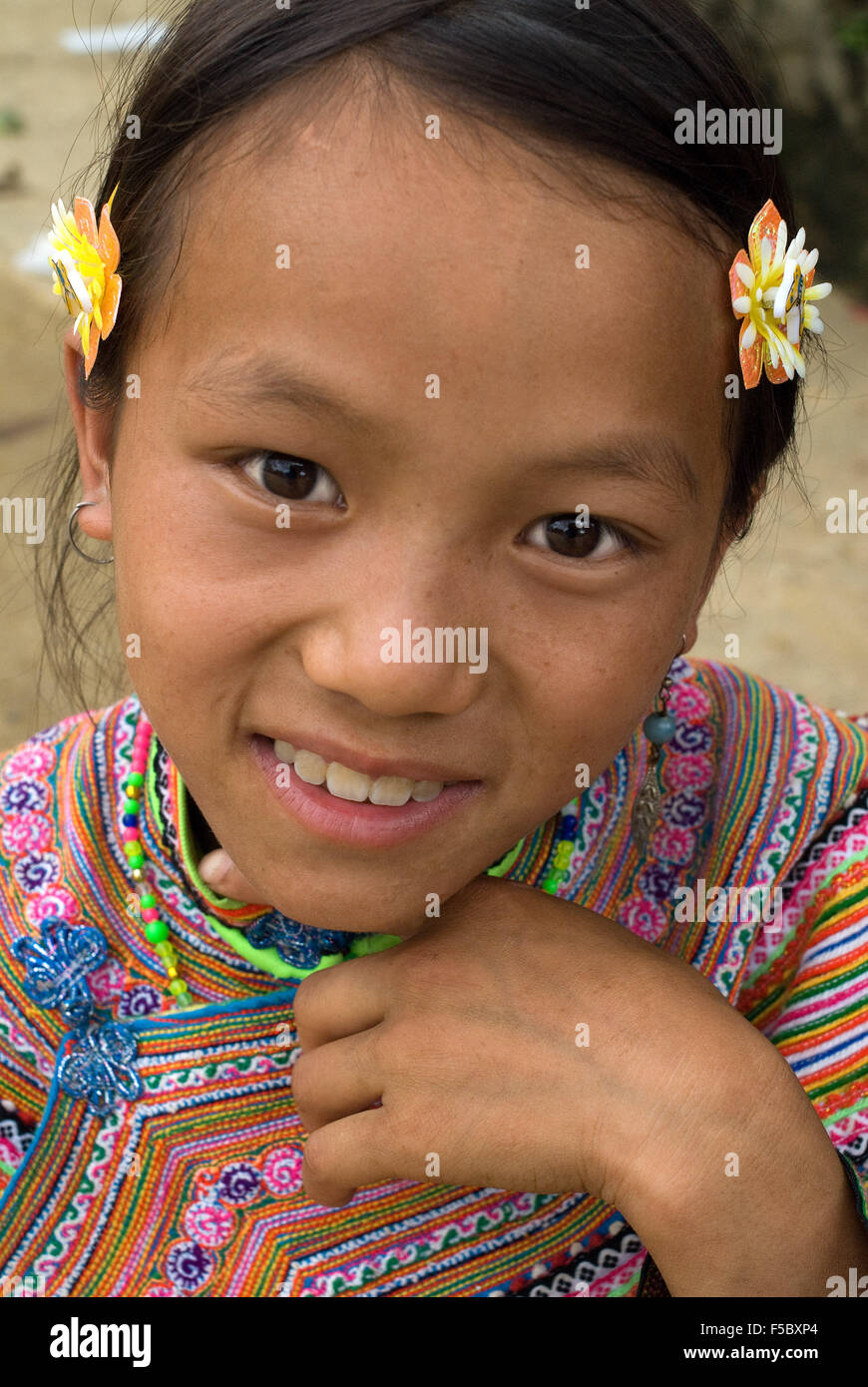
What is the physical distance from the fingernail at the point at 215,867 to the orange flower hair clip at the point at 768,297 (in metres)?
0.73

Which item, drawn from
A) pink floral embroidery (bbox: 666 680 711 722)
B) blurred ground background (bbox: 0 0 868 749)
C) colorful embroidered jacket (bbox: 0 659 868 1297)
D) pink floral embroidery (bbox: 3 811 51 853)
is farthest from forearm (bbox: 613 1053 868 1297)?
blurred ground background (bbox: 0 0 868 749)

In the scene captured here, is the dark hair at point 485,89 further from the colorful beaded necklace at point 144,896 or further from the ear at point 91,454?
the colorful beaded necklace at point 144,896

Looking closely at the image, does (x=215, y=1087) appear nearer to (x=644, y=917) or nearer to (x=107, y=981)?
(x=107, y=981)

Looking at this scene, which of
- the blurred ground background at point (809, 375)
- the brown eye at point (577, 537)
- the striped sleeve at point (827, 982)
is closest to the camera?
the brown eye at point (577, 537)

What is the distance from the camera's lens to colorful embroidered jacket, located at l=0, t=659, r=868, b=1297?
153 centimetres

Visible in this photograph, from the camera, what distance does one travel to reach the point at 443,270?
1.06 meters

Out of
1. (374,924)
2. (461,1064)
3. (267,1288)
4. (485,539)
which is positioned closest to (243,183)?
(485,539)

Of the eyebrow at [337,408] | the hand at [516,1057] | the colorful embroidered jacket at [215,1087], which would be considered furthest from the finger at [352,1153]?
the eyebrow at [337,408]

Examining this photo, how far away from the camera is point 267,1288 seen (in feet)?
5.05

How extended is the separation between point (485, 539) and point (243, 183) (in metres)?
0.35

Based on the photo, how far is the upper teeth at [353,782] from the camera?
1.21m

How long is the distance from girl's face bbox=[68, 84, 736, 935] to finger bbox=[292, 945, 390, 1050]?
14cm

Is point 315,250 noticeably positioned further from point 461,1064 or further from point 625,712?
point 461,1064

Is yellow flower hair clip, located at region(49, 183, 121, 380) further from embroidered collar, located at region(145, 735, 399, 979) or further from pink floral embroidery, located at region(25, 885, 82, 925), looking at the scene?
pink floral embroidery, located at region(25, 885, 82, 925)
